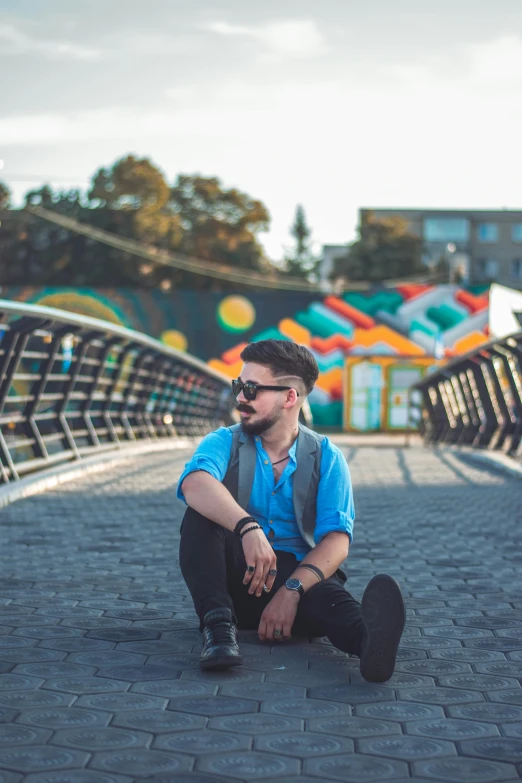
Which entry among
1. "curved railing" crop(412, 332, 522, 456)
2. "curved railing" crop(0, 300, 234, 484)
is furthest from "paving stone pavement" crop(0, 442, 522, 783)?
"curved railing" crop(412, 332, 522, 456)

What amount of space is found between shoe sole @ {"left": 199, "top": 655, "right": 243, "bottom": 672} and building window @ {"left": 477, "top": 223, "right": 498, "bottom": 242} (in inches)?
3079

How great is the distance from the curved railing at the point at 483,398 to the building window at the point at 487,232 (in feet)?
183

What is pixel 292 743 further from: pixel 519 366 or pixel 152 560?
pixel 519 366

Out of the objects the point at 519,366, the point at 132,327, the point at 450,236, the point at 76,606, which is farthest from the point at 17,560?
the point at 450,236

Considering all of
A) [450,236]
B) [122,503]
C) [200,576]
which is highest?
[450,236]

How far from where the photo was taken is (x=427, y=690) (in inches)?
131

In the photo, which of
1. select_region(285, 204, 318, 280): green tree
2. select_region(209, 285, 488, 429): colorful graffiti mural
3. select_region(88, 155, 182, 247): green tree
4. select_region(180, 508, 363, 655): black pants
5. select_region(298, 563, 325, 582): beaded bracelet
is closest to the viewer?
select_region(180, 508, 363, 655): black pants

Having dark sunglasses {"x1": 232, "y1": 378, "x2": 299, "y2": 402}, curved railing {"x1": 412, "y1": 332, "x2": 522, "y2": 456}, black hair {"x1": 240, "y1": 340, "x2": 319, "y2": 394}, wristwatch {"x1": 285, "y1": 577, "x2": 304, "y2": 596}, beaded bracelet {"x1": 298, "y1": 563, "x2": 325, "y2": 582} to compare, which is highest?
black hair {"x1": 240, "y1": 340, "x2": 319, "y2": 394}

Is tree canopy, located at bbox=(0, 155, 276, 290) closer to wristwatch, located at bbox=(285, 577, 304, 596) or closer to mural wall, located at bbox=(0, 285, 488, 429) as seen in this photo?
mural wall, located at bbox=(0, 285, 488, 429)

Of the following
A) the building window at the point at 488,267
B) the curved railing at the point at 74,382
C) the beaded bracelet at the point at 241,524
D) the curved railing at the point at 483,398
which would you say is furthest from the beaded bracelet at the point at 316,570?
the building window at the point at 488,267

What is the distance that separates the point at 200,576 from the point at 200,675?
36cm

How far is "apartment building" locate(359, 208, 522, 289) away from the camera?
7762 centimetres

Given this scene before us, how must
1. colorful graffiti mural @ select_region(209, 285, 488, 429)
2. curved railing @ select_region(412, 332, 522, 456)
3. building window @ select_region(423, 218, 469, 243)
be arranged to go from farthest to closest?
building window @ select_region(423, 218, 469, 243) → colorful graffiti mural @ select_region(209, 285, 488, 429) → curved railing @ select_region(412, 332, 522, 456)

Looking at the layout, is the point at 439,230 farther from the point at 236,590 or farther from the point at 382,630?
the point at 382,630
